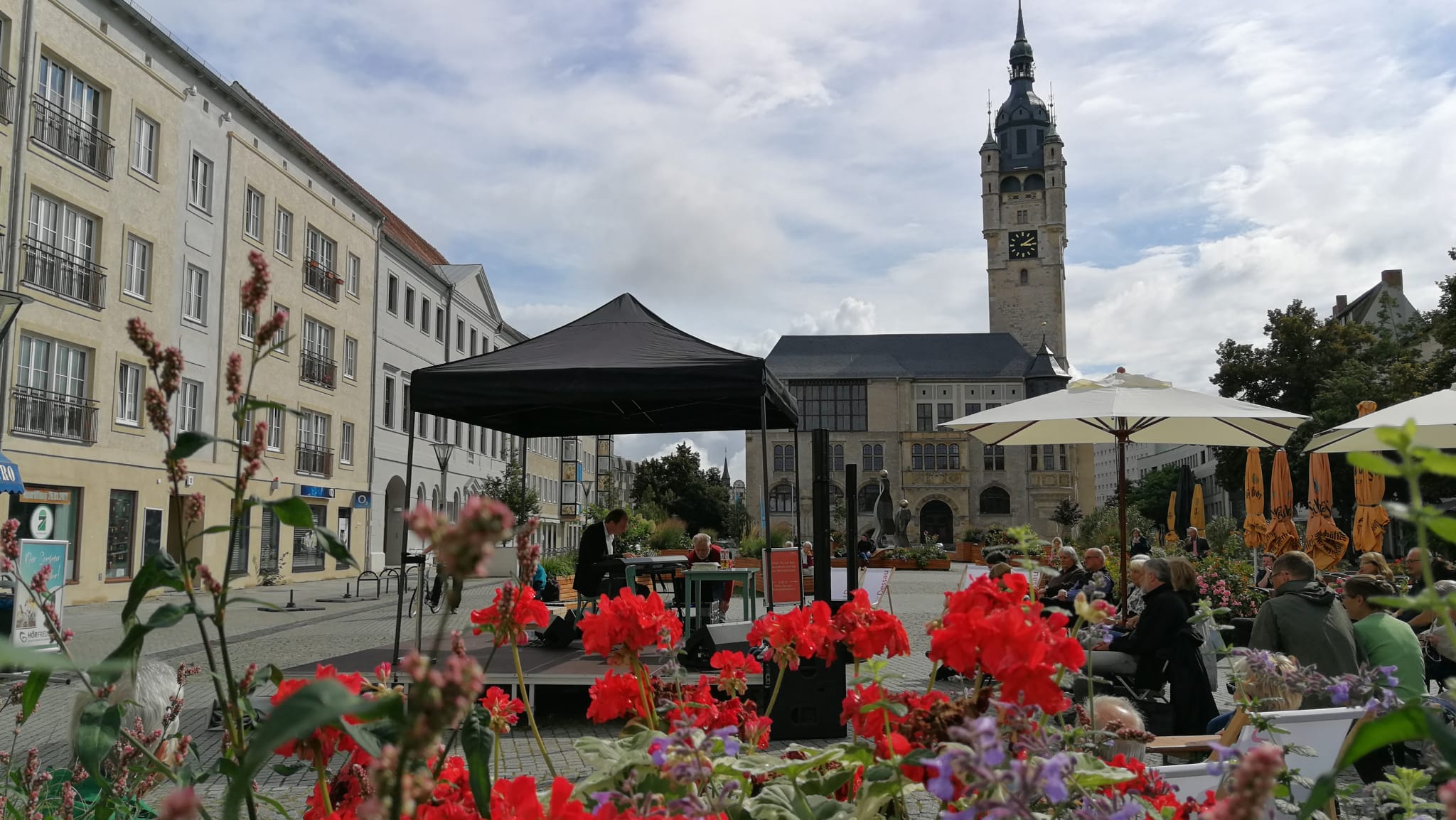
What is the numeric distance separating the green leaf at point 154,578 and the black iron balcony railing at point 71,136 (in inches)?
844

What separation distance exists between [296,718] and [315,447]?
1214 inches

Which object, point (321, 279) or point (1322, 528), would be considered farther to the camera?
point (321, 279)

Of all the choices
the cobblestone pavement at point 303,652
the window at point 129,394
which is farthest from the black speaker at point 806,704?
the window at point 129,394

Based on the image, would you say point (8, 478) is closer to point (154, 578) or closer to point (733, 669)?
point (733, 669)

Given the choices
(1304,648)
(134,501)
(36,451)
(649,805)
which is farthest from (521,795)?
(134,501)

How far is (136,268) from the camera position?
860 inches

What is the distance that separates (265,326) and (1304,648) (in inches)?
229

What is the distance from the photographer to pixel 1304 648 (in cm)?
558

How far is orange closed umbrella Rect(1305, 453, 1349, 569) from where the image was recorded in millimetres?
13898

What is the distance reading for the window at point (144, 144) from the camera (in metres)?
21.6

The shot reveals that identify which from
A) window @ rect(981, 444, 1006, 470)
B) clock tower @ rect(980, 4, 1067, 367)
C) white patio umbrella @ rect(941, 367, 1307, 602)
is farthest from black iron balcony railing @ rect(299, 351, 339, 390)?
clock tower @ rect(980, 4, 1067, 367)

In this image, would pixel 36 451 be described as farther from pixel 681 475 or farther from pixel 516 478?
pixel 681 475

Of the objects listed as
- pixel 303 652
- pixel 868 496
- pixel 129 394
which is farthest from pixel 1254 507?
pixel 868 496

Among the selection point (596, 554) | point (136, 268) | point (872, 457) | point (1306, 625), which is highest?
point (136, 268)
